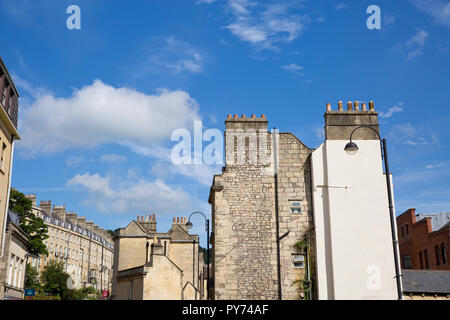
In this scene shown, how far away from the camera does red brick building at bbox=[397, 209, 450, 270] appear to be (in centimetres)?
3834

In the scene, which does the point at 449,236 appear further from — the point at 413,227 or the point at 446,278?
the point at 446,278

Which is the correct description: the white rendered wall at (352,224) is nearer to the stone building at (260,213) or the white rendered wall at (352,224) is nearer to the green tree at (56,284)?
the stone building at (260,213)

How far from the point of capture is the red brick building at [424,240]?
126 feet

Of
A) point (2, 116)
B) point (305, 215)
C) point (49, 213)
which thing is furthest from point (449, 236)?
point (49, 213)

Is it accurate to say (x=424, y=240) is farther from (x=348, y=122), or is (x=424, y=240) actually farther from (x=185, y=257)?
(x=185, y=257)

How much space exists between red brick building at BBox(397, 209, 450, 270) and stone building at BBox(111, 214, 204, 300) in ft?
65.3

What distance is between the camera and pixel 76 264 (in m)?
96.4

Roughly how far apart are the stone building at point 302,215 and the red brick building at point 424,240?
16407 millimetres

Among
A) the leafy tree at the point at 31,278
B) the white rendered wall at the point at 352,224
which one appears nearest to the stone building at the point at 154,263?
the white rendered wall at the point at 352,224

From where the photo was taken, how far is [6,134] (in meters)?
26.2

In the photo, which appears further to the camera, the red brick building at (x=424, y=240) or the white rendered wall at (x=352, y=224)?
the red brick building at (x=424, y=240)

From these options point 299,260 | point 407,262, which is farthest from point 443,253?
point 299,260

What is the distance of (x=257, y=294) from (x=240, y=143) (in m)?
8.24

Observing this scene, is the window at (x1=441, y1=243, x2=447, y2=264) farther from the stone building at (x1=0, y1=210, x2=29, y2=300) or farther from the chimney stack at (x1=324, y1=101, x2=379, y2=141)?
the stone building at (x1=0, y1=210, x2=29, y2=300)
